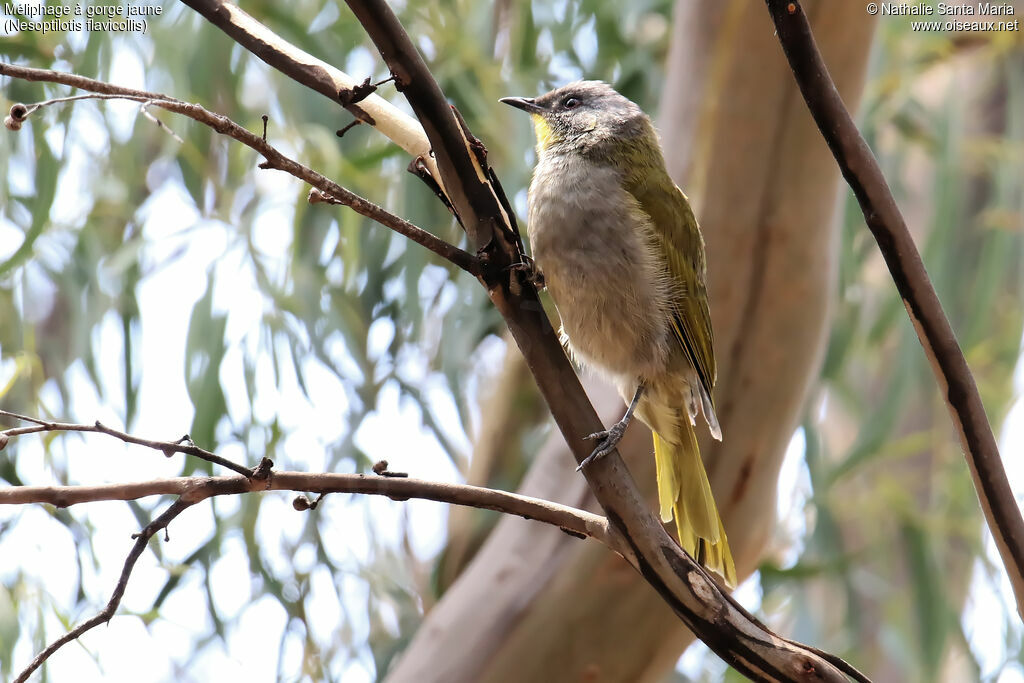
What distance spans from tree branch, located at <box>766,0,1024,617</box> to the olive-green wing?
0.85 m

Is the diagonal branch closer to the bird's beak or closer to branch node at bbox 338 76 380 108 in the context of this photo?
branch node at bbox 338 76 380 108

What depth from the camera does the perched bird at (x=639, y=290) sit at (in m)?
1.94

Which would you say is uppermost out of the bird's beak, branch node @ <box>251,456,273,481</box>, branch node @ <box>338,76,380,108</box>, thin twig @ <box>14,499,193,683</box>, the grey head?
the bird's beak

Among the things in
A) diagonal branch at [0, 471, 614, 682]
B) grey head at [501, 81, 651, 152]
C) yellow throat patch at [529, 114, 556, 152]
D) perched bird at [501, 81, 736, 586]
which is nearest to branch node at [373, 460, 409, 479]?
diagonal branch at [0, 471, 614, 682]

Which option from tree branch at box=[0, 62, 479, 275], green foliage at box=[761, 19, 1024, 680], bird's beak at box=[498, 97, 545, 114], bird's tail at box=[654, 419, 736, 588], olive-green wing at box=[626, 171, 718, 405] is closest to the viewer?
tree branch at box=[0, 62, 479, 275]

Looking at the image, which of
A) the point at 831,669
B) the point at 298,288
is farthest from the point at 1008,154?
the point at 831,669

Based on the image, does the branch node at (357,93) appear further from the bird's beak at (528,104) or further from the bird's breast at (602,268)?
the bird's beak at (528,104)

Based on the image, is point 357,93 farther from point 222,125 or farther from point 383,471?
point 383,471

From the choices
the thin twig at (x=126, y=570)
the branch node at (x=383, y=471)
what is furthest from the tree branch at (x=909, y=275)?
the thin twig at (x=126, y=570)

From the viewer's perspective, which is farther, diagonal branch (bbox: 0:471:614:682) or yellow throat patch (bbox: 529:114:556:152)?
yellow throat patch (bbox: 529:114:556:152)

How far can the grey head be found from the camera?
220 centimetres

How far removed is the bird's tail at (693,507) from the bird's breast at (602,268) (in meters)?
0.18

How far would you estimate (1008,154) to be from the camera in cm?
337

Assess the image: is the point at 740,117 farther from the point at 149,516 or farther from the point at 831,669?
the point at 149,516
